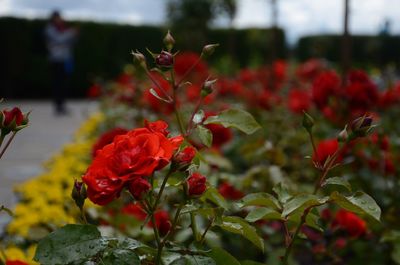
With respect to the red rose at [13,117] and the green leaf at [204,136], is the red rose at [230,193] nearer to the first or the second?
the green leaf at [204,136]

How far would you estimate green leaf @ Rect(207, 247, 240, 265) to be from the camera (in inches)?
32.4

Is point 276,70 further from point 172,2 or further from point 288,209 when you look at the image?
point 172,2

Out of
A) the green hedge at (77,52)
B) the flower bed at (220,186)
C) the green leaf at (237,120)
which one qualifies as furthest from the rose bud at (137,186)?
the green hedge at (77,52)

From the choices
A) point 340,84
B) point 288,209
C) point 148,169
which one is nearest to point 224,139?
point 340,84

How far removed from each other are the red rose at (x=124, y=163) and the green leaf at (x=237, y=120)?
31 cm

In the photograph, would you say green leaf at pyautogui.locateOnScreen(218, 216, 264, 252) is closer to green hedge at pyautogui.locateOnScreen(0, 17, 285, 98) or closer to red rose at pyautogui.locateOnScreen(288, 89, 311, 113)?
red rose at pyautogui.locateOnScreen(288, 89, 311, 113)

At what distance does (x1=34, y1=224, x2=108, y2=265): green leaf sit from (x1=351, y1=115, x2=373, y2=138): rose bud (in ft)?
1.13

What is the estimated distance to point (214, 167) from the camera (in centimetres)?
197

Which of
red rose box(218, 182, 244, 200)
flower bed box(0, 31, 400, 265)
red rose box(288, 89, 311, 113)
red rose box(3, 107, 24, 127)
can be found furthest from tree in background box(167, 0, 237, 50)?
red rose box(3, 107, 24, 127)

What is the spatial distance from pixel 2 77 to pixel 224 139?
37.5 ft

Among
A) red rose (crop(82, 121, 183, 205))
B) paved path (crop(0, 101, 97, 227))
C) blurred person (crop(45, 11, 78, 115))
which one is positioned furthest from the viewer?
blurred person (crop(45, 11, 78, 115))

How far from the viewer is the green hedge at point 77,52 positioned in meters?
12.6

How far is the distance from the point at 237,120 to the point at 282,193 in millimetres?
148

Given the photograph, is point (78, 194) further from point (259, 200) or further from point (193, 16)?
point (193, 16)
